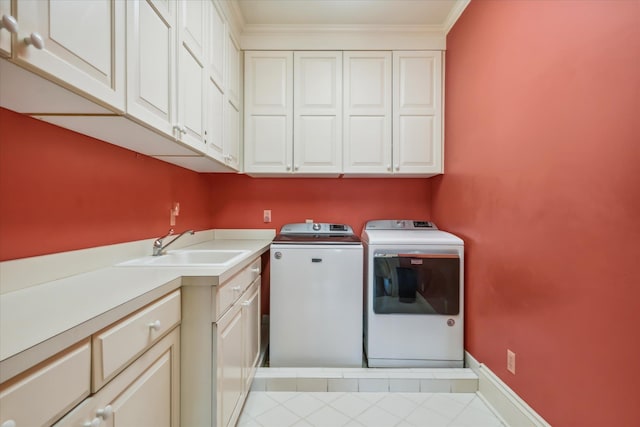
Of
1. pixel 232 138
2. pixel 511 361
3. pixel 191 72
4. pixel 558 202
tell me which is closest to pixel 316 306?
pixel 511 361

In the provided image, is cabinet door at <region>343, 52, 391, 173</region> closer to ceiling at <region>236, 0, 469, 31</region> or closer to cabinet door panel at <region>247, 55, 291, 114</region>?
ceiling at <region>236, 0, 469, 31</region>

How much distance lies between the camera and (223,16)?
74.3 inches

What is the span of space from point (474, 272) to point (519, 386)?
0.67 meters

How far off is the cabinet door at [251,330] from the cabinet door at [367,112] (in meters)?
1.25

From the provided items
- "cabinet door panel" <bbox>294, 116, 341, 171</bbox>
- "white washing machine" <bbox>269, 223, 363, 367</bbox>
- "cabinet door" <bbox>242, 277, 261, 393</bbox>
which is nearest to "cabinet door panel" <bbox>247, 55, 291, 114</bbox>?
"cabinet door panel" <bbox>294, 116, 341, 171</bbox>

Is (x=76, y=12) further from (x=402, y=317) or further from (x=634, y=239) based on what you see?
(x=402, y=317)

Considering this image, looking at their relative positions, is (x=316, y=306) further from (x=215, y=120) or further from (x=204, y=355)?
(x=215, y=120)

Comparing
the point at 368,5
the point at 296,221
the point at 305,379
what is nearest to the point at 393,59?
the point at 368,5

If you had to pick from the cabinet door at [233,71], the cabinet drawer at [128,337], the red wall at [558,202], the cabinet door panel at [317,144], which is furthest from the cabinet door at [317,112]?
the cabinet drawer at [128,337]

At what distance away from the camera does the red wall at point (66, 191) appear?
0.93 meters

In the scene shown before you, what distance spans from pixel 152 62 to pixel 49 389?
1.11 metres

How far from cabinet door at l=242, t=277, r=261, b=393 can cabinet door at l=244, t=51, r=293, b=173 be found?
3.32 feet

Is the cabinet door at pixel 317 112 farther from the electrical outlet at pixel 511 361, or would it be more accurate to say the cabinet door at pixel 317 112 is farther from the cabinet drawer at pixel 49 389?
the cabinet drawer at pixel 49 389

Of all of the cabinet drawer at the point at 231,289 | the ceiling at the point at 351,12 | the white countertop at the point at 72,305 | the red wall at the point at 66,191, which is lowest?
the cabinet drawer at the point at 231,289
